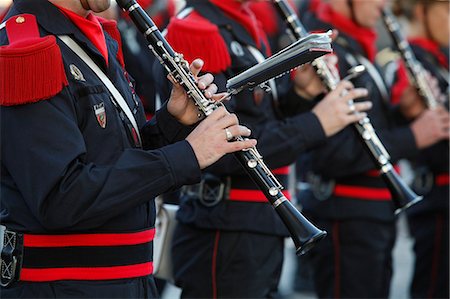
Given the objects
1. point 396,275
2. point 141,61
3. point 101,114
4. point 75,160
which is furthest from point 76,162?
point 396,275

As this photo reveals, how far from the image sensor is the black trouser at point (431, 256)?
5434 millimetres

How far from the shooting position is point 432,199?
17.9 feet

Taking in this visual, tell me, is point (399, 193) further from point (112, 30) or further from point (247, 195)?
point (112, 30)

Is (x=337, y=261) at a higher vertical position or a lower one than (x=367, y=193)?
lower

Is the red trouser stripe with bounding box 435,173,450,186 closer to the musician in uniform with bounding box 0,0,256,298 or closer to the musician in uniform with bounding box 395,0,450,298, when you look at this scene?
the musician in uniform with bounding box 395,0,450,298

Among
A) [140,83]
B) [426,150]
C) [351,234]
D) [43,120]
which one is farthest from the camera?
[140,83]

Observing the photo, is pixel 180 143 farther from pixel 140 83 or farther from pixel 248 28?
pixel 140 83

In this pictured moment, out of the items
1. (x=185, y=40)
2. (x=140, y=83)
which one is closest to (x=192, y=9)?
(x=185, y=40)

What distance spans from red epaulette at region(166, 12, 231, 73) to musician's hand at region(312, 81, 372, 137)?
1.56 ft

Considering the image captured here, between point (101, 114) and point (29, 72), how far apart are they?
26cm

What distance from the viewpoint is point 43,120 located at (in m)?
2.55

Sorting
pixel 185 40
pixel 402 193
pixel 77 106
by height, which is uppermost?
pixel 77 106

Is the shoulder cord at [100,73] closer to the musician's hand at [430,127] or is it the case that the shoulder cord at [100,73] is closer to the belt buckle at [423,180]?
the musician's hand at [430,127]

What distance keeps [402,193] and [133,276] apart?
5.27 feet
